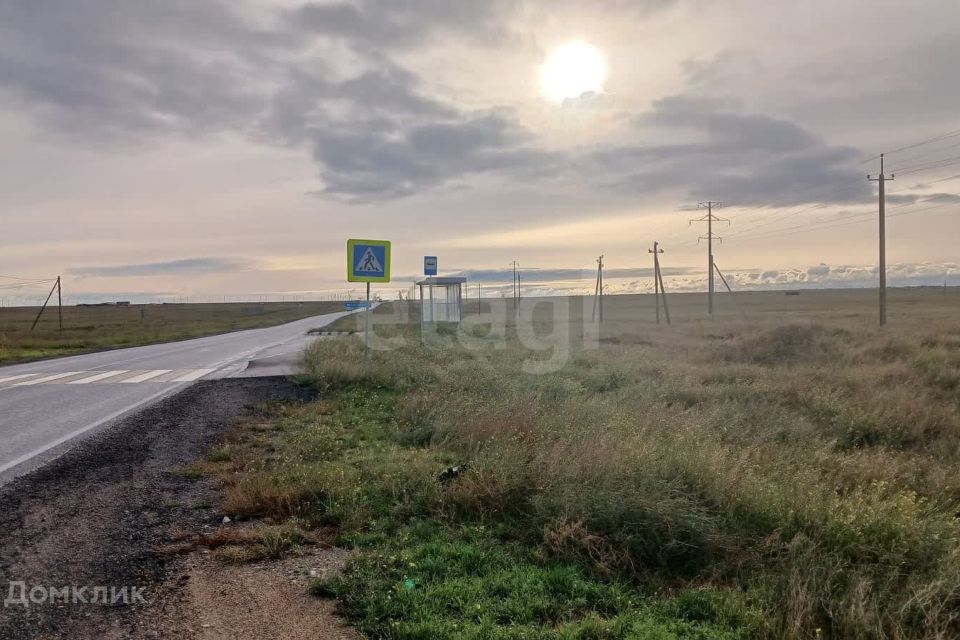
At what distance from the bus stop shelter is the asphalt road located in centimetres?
1425

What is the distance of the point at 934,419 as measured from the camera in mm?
11406

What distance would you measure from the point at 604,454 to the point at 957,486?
16.2 ft

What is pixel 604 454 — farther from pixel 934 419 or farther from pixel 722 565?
pixel 934 419

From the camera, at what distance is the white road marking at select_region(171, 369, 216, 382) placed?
15298 mm

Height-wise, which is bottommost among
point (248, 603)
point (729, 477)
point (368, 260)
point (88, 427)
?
point (248, 603)

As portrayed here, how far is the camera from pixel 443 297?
135 ft

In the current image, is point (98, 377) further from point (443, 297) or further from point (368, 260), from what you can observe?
point (443, 297)

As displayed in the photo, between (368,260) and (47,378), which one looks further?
(368,260)

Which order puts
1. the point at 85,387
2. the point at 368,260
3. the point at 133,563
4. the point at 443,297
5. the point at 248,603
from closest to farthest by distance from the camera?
the point at 248,603 < the point at 133,563 < the point at 85,387 < the point at 368,260 < the point at 443,297

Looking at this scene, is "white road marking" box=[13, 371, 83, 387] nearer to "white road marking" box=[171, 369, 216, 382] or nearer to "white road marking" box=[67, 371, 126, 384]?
"white road marking" box=[67, 371, 126, 384]

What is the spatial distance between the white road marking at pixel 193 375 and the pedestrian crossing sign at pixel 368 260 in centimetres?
453

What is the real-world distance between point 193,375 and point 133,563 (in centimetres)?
1264

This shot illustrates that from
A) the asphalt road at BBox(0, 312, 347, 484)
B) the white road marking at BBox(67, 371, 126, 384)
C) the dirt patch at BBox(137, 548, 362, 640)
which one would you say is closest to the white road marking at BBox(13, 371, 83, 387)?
the asphalt road at BBox(0, 312, 347, 484)

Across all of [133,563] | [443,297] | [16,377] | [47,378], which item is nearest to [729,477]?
[133,563]
